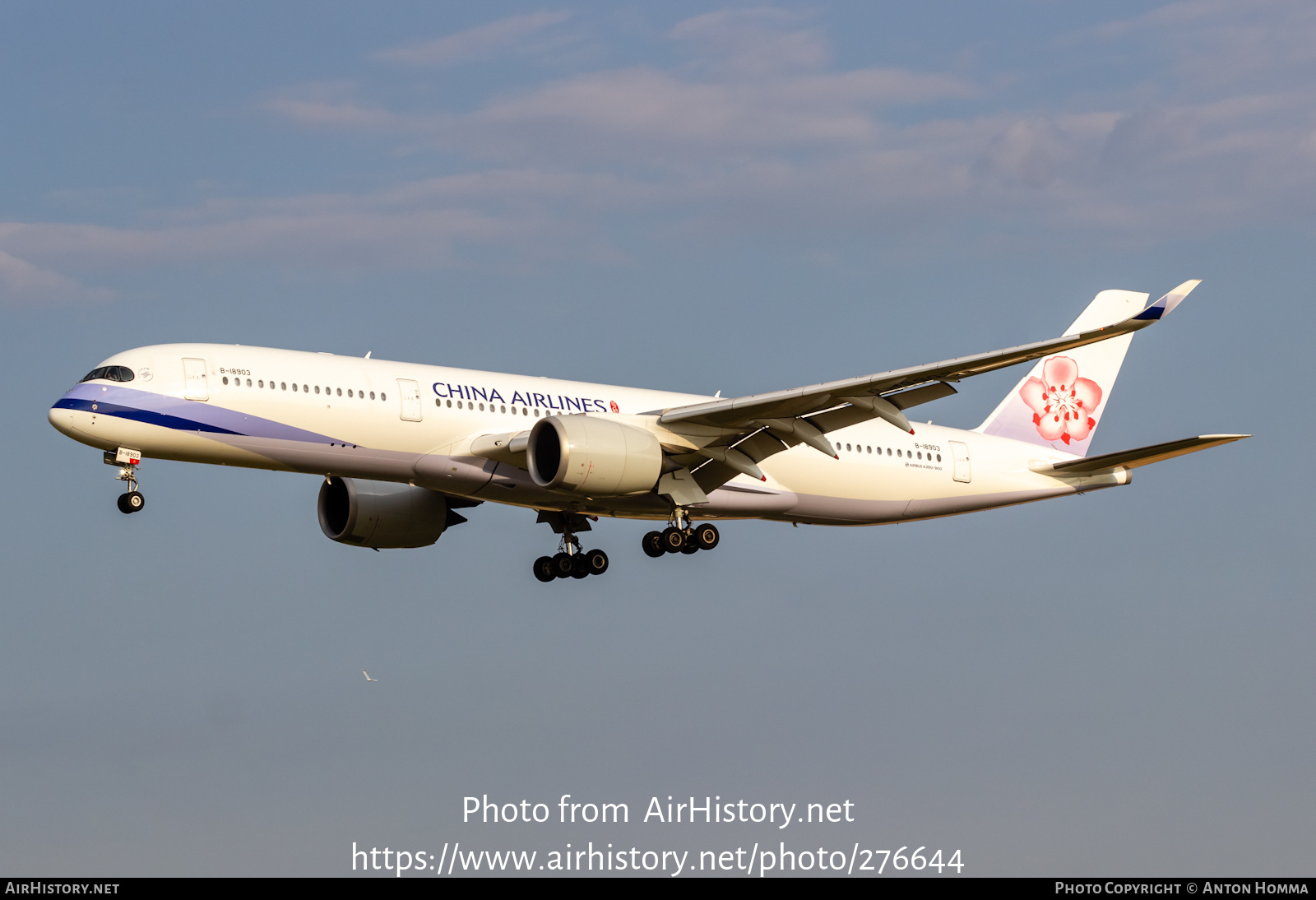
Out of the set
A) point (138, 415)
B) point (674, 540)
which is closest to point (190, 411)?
point (138, 415)

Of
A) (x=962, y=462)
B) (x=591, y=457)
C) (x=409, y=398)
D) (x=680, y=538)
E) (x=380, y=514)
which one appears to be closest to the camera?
(x=591, y=457)

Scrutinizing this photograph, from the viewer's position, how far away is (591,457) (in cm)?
3584

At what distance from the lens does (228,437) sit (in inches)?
1364

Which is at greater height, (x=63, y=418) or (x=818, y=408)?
(x=818, y=408)

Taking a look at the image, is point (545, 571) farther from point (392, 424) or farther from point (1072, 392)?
point (1072, 392)

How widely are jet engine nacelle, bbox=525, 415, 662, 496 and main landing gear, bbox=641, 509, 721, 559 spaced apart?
2936mm

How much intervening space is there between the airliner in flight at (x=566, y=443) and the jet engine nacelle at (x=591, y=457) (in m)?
0.04

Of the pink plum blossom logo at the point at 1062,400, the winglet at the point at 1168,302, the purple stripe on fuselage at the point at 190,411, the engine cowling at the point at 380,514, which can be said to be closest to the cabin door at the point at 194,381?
the purple stripe on fuselage at the point at 190,411

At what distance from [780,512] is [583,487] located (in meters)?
7.69

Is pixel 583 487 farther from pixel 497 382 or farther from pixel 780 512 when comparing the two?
pixel 780 512

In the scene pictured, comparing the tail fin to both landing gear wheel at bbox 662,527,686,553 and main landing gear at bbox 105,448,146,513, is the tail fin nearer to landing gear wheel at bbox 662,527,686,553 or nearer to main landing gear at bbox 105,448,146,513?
landing gear wheel at bbox 662,527,686,553

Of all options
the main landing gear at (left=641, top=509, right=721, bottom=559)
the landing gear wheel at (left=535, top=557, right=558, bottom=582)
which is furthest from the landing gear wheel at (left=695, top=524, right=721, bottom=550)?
the landing gear wheel at (left=535, top=557, right=558, bottom=582)

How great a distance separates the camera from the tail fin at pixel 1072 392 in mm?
46656

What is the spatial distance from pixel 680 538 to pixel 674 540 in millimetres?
150
